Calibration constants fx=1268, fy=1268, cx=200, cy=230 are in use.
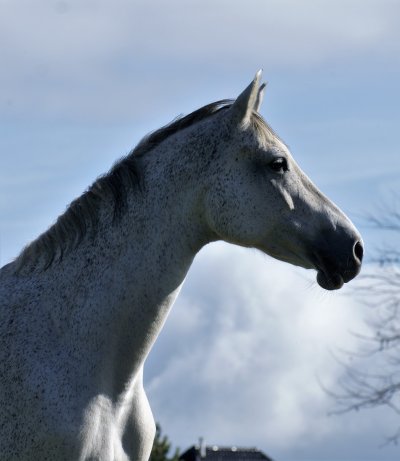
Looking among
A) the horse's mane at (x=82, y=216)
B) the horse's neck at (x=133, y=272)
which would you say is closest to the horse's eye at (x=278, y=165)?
the horse's mane at (x=82, y=216)

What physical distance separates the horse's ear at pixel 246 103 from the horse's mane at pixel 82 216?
0.07m

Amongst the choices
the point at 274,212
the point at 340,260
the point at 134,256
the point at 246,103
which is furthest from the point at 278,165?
the point at 134,256

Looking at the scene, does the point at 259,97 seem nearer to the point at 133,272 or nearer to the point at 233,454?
the point at 133,272

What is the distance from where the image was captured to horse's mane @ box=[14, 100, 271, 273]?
6965mm

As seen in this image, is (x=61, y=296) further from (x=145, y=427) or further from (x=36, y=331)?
(x=145, y=427)

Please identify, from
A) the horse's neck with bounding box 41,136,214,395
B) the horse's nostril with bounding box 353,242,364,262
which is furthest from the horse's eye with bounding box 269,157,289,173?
the horse's nostril with bounding box 353,242,364,262

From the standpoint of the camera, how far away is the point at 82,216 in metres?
6.98

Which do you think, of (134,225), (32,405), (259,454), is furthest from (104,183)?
(259,454)

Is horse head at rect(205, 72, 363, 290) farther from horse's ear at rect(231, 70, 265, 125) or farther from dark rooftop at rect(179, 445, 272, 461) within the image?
dark rooftop at rect(179, 445, 272, 461)

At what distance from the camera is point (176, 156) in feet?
23.0

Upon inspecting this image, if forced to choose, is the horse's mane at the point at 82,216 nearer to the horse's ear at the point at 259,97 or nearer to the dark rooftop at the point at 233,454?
the horse's ear at the point at 259,97

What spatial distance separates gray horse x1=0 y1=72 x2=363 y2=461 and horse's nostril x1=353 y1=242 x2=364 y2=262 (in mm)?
10

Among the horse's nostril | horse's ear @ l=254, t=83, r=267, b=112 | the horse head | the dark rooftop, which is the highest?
horse's ear @ l=254, t=83, r=267, b=112

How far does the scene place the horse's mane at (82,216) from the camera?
6965 mm
